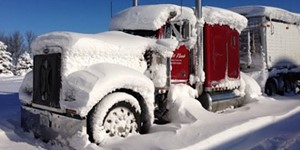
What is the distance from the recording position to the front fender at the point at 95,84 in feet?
16.6

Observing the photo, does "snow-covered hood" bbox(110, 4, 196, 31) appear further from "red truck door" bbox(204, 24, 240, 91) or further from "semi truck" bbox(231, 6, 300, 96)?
"semi truck" bbox(231, 6, 300, 96)

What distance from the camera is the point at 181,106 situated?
22.1 feet

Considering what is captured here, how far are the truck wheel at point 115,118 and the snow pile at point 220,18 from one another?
3418 millimetres

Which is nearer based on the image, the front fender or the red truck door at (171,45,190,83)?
the front fender

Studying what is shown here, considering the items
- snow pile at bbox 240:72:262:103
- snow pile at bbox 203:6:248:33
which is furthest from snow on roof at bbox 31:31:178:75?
snow pile at bbox 240:72:262:103

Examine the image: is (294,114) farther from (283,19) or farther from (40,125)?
(283,19)

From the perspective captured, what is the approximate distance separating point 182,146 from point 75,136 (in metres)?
1.57

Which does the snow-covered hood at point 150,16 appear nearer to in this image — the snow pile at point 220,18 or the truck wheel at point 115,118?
the snow pile at point 220,18

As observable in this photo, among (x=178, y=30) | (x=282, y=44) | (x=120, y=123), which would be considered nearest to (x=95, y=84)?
(x=120, y=123)

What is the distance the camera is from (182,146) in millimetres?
4953

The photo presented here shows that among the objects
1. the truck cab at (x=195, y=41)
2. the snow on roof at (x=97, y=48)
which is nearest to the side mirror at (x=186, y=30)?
the truck cab at (x=195, y=41)

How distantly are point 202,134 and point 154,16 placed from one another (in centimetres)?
288


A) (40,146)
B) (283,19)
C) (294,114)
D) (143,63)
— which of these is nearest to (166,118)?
(143,63)

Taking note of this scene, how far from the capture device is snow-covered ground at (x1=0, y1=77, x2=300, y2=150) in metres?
5.11
